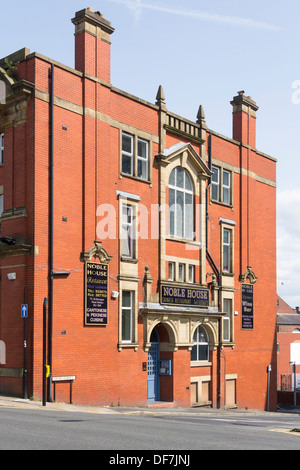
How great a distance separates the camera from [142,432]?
1327 centimetres

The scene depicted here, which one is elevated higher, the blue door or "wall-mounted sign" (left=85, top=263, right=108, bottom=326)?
"wall-mounted sign" (left=85, top=263, right=108, bottom=326)

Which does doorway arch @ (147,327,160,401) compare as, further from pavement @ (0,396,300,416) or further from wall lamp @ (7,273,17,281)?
wall lamp @ (7,273,17,281)

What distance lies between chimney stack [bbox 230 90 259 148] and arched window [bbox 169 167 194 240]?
6891 millimetres

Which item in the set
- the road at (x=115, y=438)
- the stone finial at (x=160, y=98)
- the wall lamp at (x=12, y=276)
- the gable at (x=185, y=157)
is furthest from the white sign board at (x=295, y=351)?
the road at (x=115, y=438)

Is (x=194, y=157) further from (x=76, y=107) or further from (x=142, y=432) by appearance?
(x=142, y=432)

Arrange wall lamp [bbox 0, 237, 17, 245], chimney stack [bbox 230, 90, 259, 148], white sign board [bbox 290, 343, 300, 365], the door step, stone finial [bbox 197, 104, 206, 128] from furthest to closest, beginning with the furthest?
white sign board [bbox 290, 343, 300, 365] → chimney stack [bbox 230, 90, 259, 148] → stone finial [bbox 197, 104, 206, 128] → the door step → wall lamp [bbox 0, 237, 17, 245]

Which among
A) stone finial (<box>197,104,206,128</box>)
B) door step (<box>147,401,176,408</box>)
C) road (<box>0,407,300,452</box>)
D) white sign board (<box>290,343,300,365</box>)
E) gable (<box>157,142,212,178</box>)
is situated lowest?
white sign board (<box>290,343,300,365</box>)

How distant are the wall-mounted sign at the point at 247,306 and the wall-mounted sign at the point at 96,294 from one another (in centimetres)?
1156

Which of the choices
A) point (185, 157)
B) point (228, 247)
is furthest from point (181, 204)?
point (228, 247)

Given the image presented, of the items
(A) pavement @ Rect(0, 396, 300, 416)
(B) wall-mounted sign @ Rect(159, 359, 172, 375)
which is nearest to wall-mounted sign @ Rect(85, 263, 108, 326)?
(A) pavement @ Rect(0, 396, 300, 416)

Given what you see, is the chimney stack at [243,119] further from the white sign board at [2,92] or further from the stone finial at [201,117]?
the white sign board at [2,92]

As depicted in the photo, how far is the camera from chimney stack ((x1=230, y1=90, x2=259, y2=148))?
3634 centimetres

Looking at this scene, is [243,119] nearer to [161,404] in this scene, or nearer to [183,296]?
[183,296]

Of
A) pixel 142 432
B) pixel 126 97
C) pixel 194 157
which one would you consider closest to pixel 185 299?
pixel 194 157
